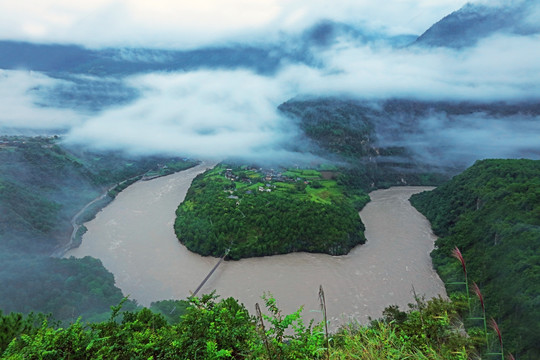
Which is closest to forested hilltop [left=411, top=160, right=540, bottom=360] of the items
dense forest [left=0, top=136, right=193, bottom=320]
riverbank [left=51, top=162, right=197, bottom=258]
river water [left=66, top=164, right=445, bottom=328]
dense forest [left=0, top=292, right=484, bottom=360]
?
river water [left=66, top=164, right=445, bottom=328]


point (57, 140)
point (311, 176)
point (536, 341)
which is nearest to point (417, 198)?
point (311, 176)

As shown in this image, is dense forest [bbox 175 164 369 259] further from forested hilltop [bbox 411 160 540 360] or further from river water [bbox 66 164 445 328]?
forested hilltop [bbox 411 160 540 360]

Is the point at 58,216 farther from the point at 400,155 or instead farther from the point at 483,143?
the point at 483,143

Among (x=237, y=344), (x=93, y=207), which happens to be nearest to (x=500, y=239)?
(x=237, y=344)

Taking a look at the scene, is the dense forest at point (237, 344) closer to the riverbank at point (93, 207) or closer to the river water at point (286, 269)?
the river water at point (286, 269)

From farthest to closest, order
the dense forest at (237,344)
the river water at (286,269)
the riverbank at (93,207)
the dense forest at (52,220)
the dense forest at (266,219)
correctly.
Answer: the riverbank at (93,207), the dense forest at (266,219), the river water at (286,269), the dense forest at (52,220), the dense forest at (237,344)

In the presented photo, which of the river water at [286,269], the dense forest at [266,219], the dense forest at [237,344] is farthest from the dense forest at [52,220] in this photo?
the dense forest at [237,344]
